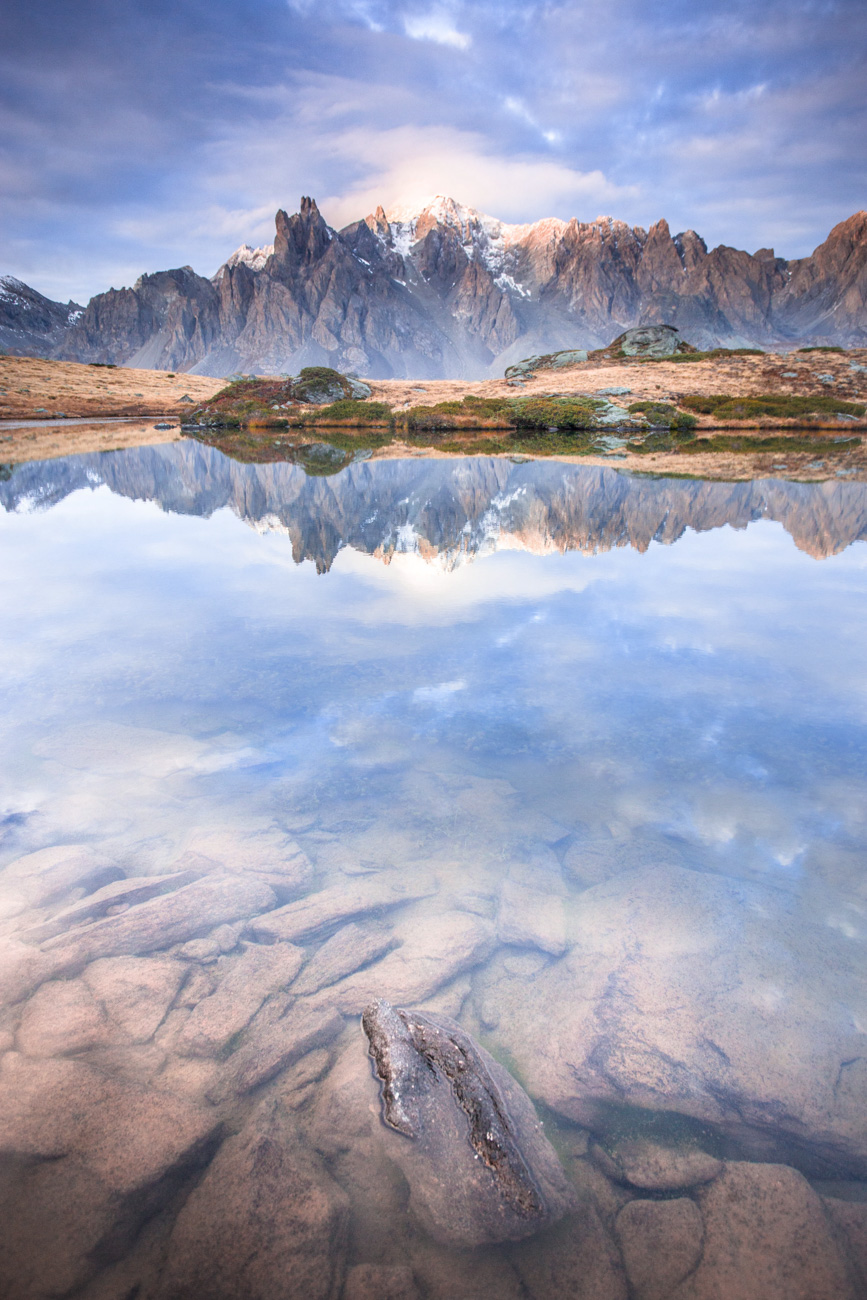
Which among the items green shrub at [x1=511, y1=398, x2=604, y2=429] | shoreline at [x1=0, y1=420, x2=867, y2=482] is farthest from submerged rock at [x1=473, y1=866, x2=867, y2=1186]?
green shrub at [x1=511, y1=398, x2=604, y2=429]

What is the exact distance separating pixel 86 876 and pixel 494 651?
4.89m

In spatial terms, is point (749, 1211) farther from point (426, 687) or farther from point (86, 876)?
point (426, 687)

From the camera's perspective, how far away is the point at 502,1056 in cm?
318

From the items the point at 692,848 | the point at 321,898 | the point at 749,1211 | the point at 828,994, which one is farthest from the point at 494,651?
the point at 749,1211

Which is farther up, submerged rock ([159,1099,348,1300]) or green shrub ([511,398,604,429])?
green shrub ([511,398,604,429])

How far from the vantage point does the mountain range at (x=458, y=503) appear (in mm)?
13242

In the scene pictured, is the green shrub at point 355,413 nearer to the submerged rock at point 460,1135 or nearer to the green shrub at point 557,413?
the green shrub at point 557,413

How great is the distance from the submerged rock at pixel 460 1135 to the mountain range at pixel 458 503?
8.84 meters

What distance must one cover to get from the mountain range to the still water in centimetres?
512

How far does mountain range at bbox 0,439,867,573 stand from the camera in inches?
521

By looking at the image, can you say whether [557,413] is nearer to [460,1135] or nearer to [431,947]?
[431,947]

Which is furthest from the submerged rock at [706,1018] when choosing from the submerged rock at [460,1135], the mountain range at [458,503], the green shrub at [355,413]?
the green shrub at [355,413]

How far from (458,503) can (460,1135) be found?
1560 centimetres

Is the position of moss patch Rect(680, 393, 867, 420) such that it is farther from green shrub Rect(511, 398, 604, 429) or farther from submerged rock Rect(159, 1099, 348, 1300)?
submerged rock Rect(159, 1099, 348, 1300)
